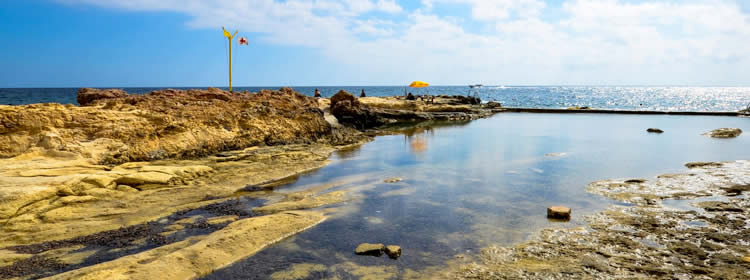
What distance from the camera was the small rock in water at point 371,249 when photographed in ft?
18.8

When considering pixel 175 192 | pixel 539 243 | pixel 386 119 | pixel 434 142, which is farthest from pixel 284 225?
pixel 386 119

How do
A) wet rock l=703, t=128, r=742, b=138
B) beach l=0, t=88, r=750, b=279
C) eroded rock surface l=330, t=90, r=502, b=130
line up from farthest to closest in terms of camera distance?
eroded rock surface l=330, t=90, r=502, b=130 < wet rock l=703, t=128, r=742, b=138 < beach l=0, t=88, r=750, b=279

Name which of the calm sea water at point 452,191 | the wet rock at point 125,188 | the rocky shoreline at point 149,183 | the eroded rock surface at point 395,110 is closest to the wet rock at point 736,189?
the calm sea water at point 452,191

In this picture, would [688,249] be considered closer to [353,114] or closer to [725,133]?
[725,133]

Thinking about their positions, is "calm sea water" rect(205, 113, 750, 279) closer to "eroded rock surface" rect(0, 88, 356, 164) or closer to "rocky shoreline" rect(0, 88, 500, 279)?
"rocky shoreline" rect(0, 88, 500, 279)

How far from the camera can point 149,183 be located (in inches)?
357

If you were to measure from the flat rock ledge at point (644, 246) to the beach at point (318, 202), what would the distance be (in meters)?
0.03

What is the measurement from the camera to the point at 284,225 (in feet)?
22.1

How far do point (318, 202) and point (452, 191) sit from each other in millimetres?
3020

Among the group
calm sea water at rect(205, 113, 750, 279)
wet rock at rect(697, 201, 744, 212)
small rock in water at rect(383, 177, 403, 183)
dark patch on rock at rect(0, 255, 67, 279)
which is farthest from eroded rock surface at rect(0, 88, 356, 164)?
wet rock at rect(697, 201, 744, 212)

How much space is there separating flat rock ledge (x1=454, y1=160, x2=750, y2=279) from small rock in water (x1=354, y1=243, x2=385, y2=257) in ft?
3.71

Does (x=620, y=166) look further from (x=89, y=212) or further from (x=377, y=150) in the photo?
(x=89, y=212)

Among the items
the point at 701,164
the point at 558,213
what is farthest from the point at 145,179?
the point at 701,164

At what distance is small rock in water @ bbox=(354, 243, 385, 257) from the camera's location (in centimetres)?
574
